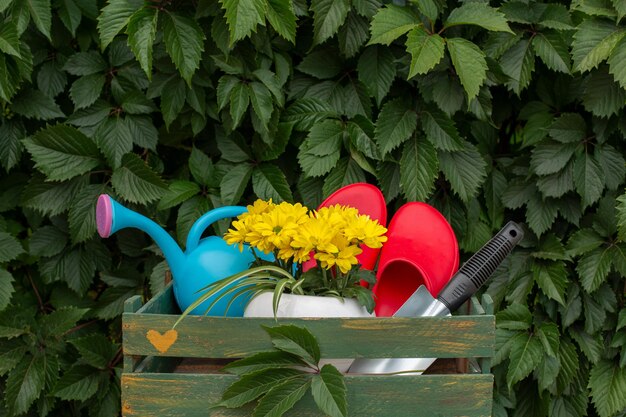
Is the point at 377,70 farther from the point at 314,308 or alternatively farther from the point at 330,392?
the point at 330,392

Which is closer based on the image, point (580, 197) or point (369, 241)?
point (369, 241)

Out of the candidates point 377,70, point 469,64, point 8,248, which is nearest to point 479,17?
point 469,64

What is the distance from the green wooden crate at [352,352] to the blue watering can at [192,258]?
0.13m

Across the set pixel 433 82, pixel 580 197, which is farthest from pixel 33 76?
pixel 580 197

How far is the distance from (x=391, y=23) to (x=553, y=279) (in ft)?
1.76

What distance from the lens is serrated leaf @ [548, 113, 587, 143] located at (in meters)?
1.39

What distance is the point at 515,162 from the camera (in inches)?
57.7

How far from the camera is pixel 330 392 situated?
888 millimetres

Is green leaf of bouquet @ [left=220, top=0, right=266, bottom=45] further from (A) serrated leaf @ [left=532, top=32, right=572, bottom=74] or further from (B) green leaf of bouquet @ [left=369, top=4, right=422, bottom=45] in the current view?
(A) serrated leaf @ [left=532, top=32, right=572, bottom=74]

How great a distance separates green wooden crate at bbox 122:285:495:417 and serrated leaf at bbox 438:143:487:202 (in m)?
0.48

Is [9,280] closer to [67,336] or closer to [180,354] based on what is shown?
[67,336]

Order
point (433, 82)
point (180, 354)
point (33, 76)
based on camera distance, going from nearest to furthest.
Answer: point (180, 354) → point (433, 82) → point (33, 76)

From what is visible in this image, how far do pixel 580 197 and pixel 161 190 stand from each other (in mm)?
747

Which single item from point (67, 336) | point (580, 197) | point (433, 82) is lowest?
point (67, 336)
